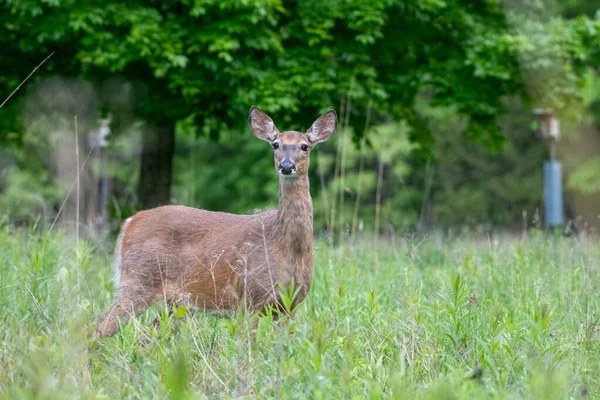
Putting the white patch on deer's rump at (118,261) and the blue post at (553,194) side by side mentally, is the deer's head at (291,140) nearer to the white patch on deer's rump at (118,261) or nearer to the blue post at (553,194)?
the white patch on deer's rump at (118,261)

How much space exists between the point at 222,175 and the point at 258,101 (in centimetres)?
1447

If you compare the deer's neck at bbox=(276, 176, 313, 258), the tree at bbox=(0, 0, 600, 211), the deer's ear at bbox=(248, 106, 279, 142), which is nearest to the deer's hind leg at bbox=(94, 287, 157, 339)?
the deer's neck at bbox=(276, 176, 313, 258)

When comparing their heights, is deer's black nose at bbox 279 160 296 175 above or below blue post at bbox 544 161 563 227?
above

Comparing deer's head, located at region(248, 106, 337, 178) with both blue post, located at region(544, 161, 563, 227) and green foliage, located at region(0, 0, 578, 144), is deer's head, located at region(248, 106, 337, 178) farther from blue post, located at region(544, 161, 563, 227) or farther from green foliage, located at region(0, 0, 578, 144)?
blue post, located at region(544, 161, 563, 227)

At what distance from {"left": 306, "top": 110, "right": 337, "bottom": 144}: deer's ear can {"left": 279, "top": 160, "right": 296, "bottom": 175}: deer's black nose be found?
557mm

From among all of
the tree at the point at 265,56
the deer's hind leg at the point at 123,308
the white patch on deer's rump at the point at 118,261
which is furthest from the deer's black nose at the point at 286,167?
the tree at the point at 265,56

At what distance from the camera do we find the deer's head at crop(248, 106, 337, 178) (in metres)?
5.61

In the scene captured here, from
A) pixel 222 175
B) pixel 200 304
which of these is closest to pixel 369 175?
pixel 222 175

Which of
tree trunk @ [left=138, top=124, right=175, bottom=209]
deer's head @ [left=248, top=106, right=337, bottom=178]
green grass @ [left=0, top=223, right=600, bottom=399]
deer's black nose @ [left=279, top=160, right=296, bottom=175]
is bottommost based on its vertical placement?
green grass @ [left=0, top=223, right=600, bottom=399]

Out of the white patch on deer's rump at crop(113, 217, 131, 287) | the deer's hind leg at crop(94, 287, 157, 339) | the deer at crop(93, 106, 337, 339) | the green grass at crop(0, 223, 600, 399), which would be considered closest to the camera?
the green grass at crop(0, 223, 600, 399)

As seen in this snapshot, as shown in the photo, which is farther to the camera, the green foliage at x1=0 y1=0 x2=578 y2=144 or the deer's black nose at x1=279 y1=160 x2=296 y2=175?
the green foliage at x1=0 y1=0 x2=578 y2=144

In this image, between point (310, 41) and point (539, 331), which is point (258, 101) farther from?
point (539, 331)

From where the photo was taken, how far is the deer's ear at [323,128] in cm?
610

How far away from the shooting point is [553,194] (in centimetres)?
1580
